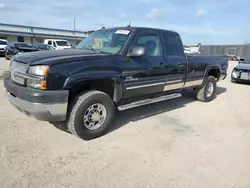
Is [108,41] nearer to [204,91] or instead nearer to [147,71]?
[147,71]

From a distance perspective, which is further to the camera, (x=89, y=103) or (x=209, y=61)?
(x=209, y=61)

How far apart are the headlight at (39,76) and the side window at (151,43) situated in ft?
6.50

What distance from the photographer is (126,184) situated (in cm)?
253

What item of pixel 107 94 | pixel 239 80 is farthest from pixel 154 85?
pixel 239 80

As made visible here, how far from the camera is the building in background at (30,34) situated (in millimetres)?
36275

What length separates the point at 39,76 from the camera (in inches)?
118

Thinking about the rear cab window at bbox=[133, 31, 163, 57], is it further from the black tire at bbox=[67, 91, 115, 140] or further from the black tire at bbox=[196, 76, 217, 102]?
the black tire at bbox=[196, 76, 217, 102]

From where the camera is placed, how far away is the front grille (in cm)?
324

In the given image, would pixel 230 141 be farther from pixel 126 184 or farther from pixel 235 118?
pixel 126 184

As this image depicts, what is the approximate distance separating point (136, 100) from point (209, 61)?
3.07 meters

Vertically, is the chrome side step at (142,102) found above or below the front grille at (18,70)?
below

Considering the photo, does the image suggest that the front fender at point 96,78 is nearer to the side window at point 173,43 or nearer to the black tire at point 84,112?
the black tire at point 84,112

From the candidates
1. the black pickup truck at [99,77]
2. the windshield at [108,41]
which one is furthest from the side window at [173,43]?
the windshield at [108,41]

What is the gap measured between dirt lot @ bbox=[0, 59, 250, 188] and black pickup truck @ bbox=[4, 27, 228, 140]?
44 centimetres
